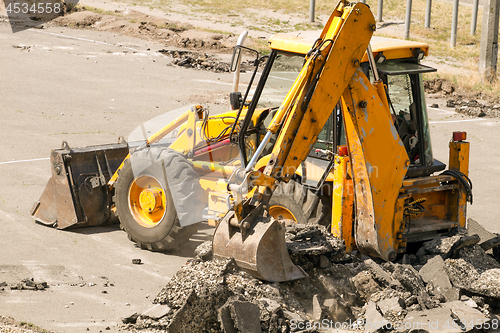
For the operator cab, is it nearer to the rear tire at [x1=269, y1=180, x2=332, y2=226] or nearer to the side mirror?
the rear tire at [x1=269, y1=180, x2=332, y2=226]

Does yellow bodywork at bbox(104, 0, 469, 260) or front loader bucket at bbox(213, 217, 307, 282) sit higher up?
yellow bodywork at bbox(104, 0, 469, 260)

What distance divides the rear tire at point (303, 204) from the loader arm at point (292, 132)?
3.27 ft

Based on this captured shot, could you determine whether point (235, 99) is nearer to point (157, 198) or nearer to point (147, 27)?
point (157, 198)

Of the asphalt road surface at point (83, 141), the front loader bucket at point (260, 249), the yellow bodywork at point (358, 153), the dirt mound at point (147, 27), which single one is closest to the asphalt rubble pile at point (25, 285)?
the asphalt road surface at point (83, 141)

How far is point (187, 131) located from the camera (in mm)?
7883

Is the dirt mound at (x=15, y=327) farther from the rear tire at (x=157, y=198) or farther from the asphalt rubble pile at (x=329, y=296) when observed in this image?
the rear tire at (x=157, y=198)

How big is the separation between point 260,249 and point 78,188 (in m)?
3.69

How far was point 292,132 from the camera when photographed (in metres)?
5.36

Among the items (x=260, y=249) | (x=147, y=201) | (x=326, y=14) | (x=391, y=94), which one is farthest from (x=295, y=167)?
(x=326, y=14)

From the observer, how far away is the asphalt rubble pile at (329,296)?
4949 millimetres

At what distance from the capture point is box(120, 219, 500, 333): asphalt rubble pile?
4.95 m

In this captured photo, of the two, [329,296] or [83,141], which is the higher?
[83,141]

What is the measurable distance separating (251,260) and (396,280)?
4.67 feet

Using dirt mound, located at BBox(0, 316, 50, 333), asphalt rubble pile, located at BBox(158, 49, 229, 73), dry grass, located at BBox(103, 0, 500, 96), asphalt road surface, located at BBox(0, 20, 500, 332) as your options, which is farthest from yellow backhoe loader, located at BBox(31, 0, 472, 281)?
dry grass, located at BBox(103, 0, 500, 96)
